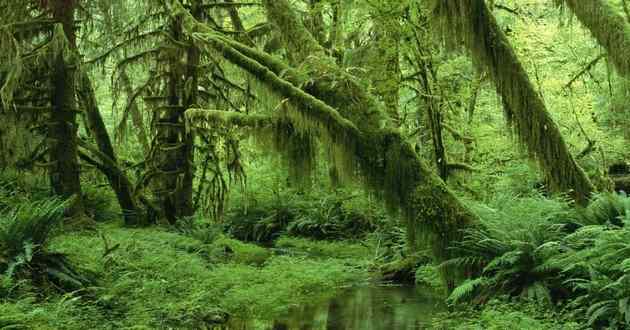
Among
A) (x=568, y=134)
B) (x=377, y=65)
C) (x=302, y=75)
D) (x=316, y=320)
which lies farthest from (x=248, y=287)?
(x=568, y=134)

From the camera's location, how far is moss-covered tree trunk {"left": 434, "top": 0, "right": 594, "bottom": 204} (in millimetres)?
8742

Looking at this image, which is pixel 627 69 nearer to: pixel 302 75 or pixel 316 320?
pixel 302 75

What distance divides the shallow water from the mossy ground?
465 mm

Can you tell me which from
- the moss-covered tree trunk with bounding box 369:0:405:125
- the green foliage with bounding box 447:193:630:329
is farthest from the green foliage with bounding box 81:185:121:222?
the green foliage with bounding box 447:193:630:329

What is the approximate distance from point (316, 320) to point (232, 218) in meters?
10.5

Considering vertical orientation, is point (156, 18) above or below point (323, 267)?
above

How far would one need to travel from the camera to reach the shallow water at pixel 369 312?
7.71m

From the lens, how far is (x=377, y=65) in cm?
1259

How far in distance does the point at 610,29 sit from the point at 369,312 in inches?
215

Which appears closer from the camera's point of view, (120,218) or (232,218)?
(120,218)

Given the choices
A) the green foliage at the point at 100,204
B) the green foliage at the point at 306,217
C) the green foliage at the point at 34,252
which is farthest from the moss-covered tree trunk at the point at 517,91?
the green foliage at the point at 100,204

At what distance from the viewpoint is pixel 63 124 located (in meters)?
12.2

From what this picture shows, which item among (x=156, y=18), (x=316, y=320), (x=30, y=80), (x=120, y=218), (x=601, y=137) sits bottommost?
(x=316, y=320)

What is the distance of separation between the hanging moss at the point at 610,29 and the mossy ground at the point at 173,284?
19.0 ft
